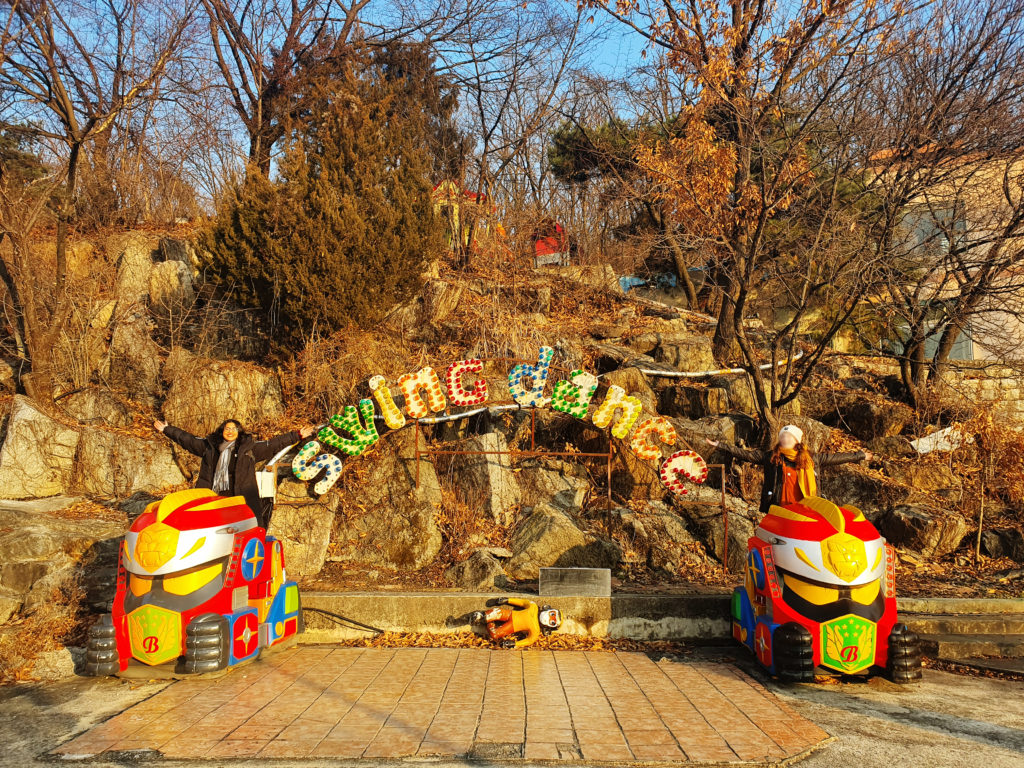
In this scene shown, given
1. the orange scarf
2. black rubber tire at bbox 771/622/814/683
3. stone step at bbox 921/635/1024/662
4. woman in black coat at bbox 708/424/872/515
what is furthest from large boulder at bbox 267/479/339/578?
stone step at bbox 921/635/1024/662

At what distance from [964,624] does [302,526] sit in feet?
25.1

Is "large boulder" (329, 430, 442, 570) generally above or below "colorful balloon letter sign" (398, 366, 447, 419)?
below

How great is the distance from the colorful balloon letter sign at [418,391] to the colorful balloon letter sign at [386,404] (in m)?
0.19

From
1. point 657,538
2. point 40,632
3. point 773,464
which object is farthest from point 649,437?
point 40,632

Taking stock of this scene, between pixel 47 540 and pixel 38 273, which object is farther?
pixel 38 273

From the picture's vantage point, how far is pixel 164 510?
20.6ft

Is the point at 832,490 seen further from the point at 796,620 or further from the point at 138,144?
the point at 138,144

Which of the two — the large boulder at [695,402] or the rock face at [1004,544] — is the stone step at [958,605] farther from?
the large boulder at [695,402]

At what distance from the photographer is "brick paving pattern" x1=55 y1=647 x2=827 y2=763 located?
15.5 ft

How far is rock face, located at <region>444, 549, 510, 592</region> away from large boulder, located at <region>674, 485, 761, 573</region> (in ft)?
9.29

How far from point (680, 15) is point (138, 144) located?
14.9 meters

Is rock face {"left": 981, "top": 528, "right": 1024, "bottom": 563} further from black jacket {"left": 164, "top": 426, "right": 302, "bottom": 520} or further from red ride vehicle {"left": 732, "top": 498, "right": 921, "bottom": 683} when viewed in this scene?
black jacket {"left": 164, "top": 426, "right": 302, "bottom": 520}

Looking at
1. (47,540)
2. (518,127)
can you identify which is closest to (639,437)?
(47,540)

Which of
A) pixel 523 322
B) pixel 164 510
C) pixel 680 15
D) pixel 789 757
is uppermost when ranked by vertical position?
pixel 680 15
